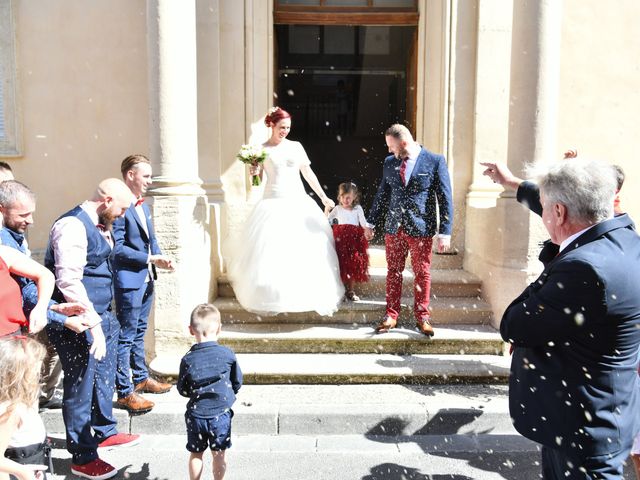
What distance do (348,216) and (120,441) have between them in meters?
3.12

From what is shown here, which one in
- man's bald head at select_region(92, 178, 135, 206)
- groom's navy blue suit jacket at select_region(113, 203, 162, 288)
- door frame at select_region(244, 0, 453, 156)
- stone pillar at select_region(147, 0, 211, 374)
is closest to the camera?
man's bald head at select_region(92, 178, 135, 206)

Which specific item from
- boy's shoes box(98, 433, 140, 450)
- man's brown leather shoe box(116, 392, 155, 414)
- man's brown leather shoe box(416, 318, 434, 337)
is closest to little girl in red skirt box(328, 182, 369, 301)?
man's brown leather shoe box(416, 318, 434, 337)

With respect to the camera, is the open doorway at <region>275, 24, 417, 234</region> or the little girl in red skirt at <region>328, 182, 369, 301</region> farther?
the open doorway at <region>275, 24, 417, 234</region>

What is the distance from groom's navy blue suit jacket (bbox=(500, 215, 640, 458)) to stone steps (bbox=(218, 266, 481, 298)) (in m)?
4.34

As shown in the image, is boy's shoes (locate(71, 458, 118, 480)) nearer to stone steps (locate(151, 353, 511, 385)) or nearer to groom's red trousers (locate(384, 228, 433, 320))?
stone steps (locate(151, 353, 511, 385))

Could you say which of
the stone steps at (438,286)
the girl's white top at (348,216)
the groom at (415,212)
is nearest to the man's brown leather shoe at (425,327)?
the groom at (415,212)

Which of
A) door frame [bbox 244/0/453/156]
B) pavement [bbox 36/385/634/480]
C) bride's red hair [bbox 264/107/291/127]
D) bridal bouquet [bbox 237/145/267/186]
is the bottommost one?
pavement [bbox 36/385/634/480]

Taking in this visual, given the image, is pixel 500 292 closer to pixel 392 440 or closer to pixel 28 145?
pixel 392 440

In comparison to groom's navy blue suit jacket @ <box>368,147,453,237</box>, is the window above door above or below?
above

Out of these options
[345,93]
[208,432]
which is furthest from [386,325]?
[345,93]

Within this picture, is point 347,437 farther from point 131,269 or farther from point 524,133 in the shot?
point 524,133

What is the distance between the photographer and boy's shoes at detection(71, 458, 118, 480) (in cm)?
411

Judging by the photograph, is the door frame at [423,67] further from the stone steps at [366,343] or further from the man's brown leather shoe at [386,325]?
the stone steps at [366,343]

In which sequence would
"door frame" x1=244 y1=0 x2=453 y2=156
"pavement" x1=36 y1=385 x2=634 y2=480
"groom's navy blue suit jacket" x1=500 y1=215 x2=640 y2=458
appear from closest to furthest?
1. "groom's navy blue suit jacket" x1=500 y1=215 x2=640 y2=458
2. "pavement" x1=36 y1=385 x2=634 y2=480
3. "door frame" x1=244 y1=0 x2=453 y2=156
